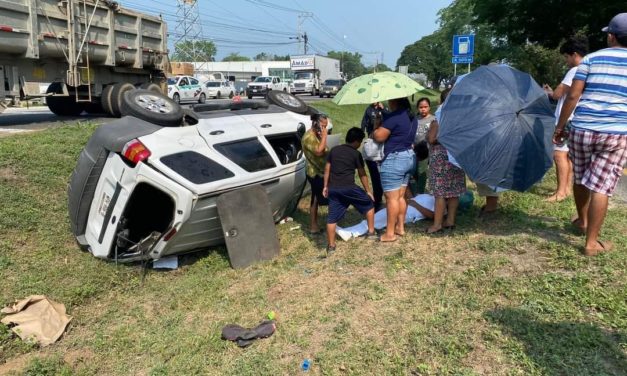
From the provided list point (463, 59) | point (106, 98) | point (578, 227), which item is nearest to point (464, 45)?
point (463, 59)

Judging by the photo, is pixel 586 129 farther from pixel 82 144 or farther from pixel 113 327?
pixel 82 144

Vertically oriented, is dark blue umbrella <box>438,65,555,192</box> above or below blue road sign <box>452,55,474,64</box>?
below

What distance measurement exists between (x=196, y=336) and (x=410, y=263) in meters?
1.92

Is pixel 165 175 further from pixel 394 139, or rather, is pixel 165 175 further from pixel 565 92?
pixel 565 92

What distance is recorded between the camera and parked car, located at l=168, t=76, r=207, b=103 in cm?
2612

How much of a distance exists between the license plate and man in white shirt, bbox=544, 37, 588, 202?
4371mm

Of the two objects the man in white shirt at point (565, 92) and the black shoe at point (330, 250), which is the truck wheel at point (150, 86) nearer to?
the black shoe at point (330, 250)

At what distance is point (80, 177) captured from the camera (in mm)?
5234

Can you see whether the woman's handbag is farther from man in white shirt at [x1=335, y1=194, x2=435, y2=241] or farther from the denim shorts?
man in white shirt at [x1=335, y1=194, x2=435, y2=241]

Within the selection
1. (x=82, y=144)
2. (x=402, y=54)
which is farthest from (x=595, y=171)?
(x=402, y=54)

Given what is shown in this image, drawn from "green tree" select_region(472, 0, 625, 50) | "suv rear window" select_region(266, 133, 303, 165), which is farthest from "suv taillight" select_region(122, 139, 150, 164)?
"green tree" select_region(472, 0, 625, 50)

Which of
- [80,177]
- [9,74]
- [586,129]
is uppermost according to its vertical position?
[9,74]

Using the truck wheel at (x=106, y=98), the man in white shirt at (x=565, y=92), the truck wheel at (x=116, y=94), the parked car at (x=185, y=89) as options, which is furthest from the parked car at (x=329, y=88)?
the man in white shirt at (x=565, y=92)

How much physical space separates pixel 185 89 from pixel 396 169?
24.0m
